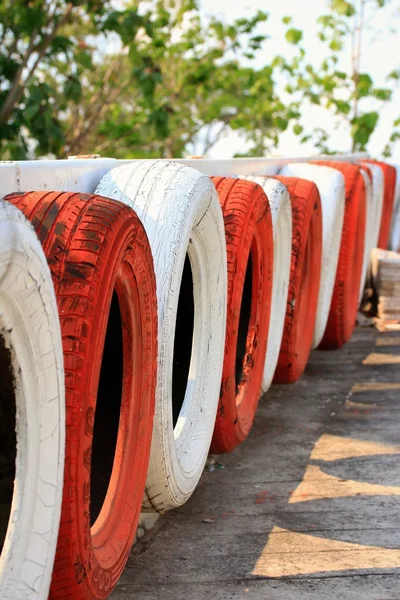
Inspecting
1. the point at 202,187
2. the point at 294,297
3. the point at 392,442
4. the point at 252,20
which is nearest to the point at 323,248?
the point at 294,297

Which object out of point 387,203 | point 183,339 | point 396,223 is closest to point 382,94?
point 396,223

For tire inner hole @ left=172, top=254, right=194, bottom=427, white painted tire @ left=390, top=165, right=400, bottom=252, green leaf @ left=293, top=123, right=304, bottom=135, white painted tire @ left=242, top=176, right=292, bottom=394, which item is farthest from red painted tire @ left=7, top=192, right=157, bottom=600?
green leaf @ left=293, top=123, right=304, bottom=135

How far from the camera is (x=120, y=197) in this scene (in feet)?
9.66

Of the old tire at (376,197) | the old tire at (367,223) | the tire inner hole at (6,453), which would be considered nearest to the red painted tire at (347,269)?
the old tire at (367,223)

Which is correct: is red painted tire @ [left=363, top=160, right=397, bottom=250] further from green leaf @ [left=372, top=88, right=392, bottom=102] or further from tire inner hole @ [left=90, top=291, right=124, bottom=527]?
green leaf @ [left=372, top=88, right=392, bottom=102]

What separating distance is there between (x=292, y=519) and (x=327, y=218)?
2.43m

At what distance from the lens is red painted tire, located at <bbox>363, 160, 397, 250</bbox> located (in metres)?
9.05

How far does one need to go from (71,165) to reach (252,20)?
18.1 meters

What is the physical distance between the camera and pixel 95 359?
7.03 feet

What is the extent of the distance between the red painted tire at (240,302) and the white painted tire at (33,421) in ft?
5.42

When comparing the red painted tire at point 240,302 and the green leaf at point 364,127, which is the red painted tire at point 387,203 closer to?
the red painted tire at point 240,302

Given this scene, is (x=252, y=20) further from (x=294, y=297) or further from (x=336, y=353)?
(x=294, y=297)

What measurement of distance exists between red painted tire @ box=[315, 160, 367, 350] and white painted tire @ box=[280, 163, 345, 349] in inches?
5.2

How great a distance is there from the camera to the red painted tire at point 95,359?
6.91ft
